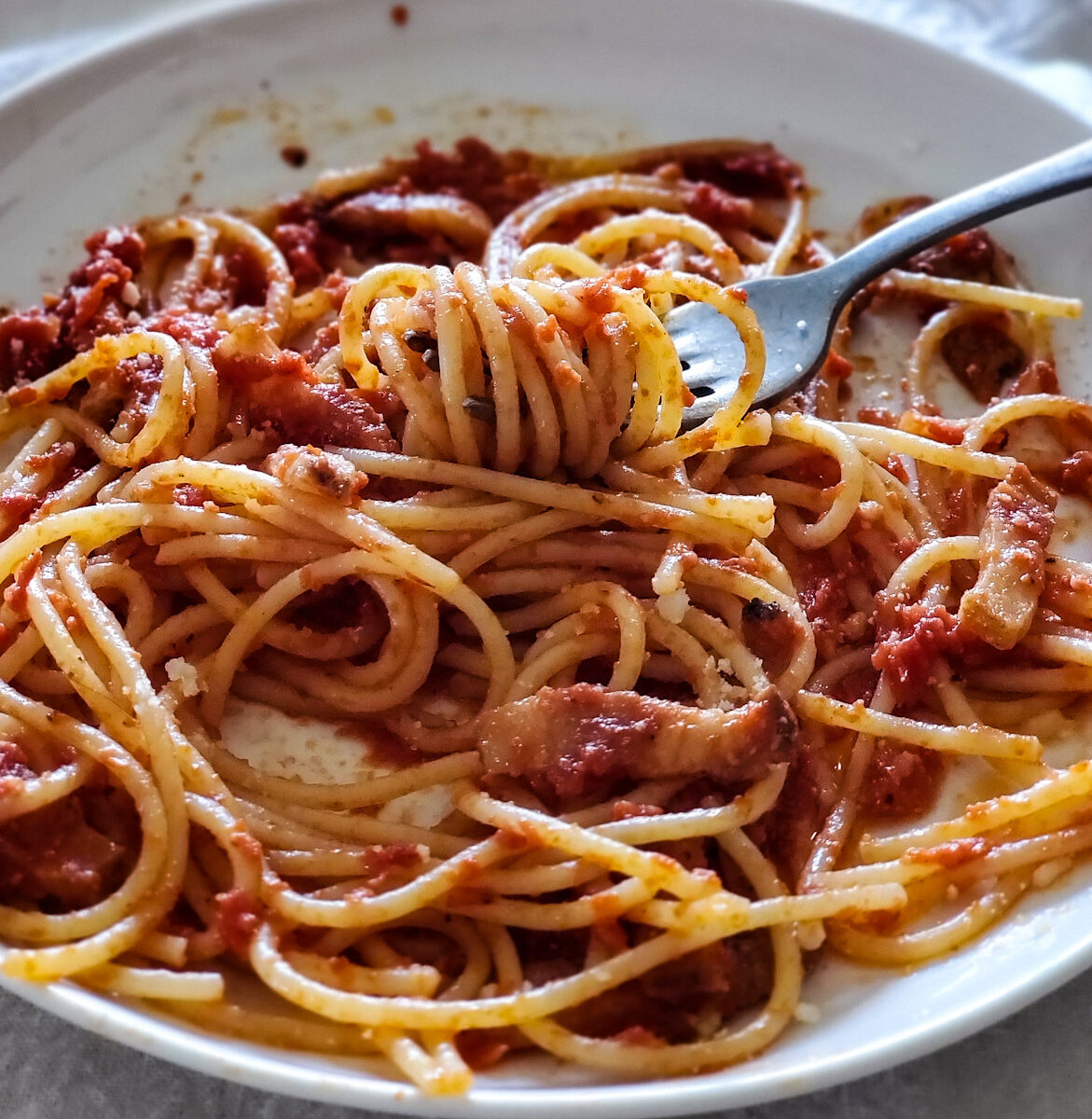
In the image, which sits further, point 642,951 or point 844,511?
point 844,511

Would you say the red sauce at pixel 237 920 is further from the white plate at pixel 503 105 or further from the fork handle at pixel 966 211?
the fork handle at pixel 966 211

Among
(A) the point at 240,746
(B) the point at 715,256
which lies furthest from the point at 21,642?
(B) the point at 715,256

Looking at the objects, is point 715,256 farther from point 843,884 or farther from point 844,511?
point 843,884

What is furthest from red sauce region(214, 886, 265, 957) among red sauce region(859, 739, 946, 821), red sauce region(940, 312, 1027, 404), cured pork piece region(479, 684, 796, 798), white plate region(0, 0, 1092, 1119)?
red sauce region(940, 312, 1027, 404)

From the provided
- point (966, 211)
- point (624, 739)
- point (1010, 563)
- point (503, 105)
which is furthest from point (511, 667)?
point (503, 105)

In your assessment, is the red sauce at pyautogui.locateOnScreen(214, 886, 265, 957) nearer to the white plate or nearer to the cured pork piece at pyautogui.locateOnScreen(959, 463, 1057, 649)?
the cured pork piece at pyautogui.locateOnScreen(959, 463, 1057, 649)

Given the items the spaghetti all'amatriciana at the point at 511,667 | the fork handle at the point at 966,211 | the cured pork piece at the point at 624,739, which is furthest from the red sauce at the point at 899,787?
the fork handle at the point at 966,211
